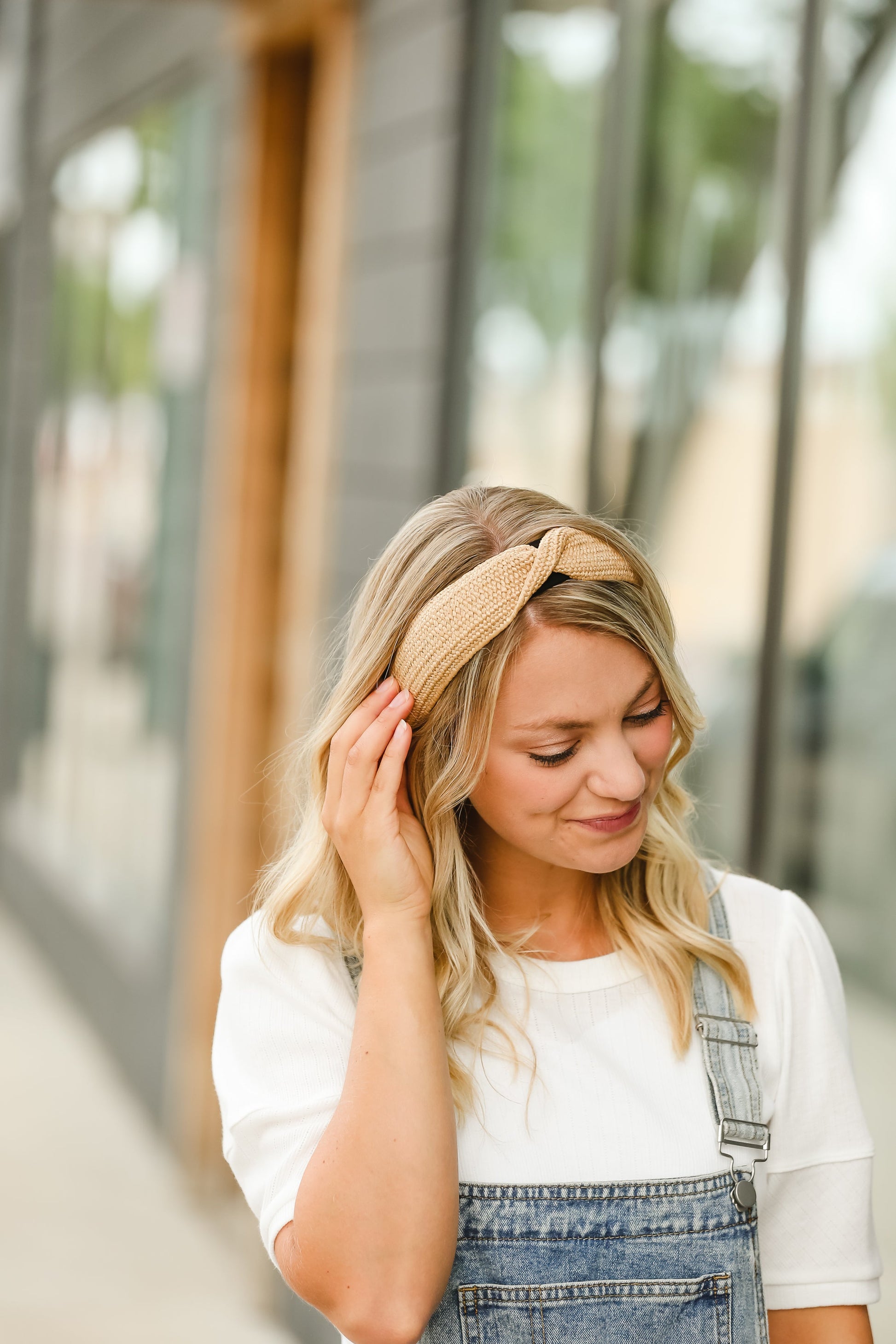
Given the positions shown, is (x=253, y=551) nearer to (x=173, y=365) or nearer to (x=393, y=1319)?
(x=173, y=365)

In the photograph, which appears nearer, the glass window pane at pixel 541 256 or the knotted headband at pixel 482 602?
the knotted headband at pixel 482 602

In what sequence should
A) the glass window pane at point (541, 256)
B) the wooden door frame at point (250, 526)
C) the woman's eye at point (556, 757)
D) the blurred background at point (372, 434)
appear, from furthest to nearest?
the wooden door frame at point (250, 526) < the glass window pane at point (541, 256) < the blurred background at point (372, 434) < the woman's eye at point (556, 757)

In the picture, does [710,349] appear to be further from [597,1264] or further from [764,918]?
[597,1264]

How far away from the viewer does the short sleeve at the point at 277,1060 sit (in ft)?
4.41

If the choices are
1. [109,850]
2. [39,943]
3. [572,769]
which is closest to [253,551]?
[109,850]

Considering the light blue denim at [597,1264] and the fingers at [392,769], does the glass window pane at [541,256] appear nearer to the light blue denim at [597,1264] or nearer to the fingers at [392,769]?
the fingers at [392,769]

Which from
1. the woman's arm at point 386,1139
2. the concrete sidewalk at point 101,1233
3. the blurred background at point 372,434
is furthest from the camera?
the concrete sidewalk at point 101,1233

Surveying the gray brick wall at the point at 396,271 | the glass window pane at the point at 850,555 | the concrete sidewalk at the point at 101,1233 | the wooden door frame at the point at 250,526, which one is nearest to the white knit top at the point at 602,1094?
the glass window pane at the point at 850,555

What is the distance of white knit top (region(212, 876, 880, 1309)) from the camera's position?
1354 mm

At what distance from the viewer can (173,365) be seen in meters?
4.99

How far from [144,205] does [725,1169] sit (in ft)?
16.1

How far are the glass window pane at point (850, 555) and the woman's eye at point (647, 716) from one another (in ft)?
3.20

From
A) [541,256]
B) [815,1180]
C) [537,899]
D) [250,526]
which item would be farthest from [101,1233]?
[815,1180]

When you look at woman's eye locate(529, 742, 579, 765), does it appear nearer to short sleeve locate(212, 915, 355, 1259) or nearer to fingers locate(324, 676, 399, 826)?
fingers locate(324, 676, 399, 826)
